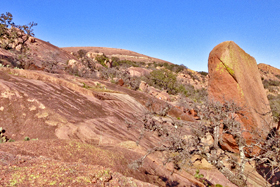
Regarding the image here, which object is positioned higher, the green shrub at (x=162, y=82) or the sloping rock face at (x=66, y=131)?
the green shrub at (x=162, y=82)

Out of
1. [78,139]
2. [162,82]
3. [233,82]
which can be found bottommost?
[78,139]

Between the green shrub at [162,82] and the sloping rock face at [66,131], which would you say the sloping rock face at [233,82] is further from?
the green shrub at [162,82]

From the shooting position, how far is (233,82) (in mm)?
9195

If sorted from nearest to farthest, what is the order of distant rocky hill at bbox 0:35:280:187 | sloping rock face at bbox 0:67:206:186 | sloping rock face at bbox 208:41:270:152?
1. distant rocky hill at bbox 0:35:280:187
2. sloping rock face at bbox 0:67:206:186
3. sloping rock face at bbox 208:41:270:152

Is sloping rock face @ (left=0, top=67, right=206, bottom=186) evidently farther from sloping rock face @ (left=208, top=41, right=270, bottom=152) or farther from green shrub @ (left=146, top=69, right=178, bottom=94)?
green shrub @ (left=146, top=69, right=178, bottom=94)

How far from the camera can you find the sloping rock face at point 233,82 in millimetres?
8984

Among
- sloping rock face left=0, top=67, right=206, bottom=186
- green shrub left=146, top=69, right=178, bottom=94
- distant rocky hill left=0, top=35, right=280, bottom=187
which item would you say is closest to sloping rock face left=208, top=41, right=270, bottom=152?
distant rocky hill left=0, top=35, right=280, bottom=187

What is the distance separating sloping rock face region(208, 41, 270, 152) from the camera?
898 centimetres

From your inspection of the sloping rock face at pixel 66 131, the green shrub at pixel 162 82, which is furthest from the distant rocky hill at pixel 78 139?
the green shrub at pixel 162 82

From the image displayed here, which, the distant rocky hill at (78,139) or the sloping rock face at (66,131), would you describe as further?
the sloping rock face at (66,131)

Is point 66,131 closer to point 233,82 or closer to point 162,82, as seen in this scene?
point 233,82


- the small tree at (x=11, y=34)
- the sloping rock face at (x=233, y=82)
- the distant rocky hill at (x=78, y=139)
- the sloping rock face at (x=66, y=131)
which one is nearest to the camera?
the distant rocky hill at (x=78, y=139)

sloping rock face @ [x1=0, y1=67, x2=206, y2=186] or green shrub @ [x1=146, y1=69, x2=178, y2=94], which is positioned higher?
green shrub @ [x1=146, y1=69, x2=178, y2=94]

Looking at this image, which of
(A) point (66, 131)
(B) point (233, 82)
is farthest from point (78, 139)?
(B) point (233, 82)
